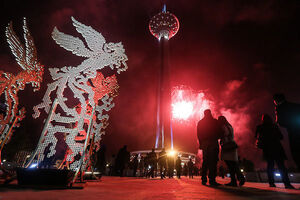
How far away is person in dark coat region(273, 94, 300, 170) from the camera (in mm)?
3104

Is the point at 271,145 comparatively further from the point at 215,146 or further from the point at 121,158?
the point at 121,158

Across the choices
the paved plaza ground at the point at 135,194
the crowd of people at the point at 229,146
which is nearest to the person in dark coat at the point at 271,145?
the crowd of people at the point at 229,146

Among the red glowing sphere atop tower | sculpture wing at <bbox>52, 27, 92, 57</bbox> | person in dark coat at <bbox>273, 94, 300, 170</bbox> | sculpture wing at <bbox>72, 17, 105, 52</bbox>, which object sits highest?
the red glowing sphere atop tower

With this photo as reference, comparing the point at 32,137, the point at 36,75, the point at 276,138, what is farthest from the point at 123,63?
the point at 32,137

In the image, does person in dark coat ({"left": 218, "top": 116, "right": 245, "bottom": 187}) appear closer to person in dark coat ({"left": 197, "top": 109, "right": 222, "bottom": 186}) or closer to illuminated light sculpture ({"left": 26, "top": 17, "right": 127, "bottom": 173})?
person in dark coat ({"left": 197, "top": 109, "right": 222, "bottom": 186})

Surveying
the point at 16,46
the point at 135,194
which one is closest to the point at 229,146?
the point at 135,194

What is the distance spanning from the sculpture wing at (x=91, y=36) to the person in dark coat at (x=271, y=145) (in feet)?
17.8

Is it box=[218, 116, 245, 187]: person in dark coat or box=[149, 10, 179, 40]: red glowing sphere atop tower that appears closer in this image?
box=[218, 116, 245, 187]: person in dark coat

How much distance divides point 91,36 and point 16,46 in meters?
1.89

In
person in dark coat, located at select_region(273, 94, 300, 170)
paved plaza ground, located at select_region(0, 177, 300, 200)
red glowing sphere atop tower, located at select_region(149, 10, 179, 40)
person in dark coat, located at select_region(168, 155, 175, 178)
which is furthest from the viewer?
red glowing sphere atop tower, located at select_region(149, 10, 179, 40)

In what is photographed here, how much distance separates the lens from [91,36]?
4770 mm

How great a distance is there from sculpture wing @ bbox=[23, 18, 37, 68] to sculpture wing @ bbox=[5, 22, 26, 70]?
132 millimetres

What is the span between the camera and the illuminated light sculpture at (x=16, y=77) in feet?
13.8

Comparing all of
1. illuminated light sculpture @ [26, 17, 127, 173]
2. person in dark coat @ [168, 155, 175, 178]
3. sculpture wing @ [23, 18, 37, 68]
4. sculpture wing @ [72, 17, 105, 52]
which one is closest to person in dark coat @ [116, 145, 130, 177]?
person in dark coat @ [168, 155, 175, 178]
